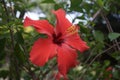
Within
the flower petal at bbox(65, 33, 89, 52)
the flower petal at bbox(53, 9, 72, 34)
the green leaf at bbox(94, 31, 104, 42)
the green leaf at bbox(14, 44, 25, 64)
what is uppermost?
the flower petal at bbox(53, 9, 72, 34)

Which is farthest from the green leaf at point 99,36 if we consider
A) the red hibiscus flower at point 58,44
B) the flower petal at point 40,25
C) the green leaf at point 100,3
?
the flower petal at point 40,25

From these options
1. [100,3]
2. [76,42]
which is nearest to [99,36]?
[100,3]

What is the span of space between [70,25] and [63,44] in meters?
0.09

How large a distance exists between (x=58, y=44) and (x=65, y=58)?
0.33ft

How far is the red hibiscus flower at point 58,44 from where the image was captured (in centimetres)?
98

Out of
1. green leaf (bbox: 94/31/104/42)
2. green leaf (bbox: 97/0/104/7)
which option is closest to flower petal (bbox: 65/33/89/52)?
green leaf (bbox: 97/0/104/7)

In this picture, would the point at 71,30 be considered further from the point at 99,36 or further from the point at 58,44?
the point at 99,36

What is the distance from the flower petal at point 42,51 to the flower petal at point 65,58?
0.03 metres

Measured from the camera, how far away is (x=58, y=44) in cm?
113

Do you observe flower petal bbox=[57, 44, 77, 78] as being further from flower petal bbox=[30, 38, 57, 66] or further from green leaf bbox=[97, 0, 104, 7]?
green leaf bbox=[97, 0, 104, 7]

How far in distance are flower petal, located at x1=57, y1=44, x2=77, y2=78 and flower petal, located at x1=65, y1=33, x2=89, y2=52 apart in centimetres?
2

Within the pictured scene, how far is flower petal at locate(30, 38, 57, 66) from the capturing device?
3.15 ft

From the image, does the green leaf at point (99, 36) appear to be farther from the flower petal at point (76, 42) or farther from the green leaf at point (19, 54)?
the green leaf at point (19, 54)

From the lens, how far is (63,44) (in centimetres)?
115
